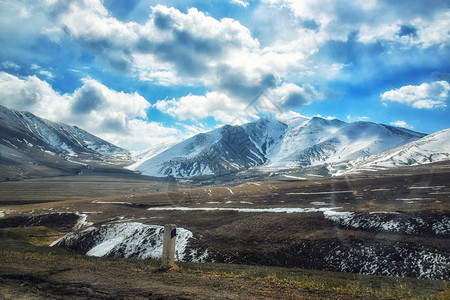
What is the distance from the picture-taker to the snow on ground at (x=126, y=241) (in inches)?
1169

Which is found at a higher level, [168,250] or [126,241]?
[168,250]

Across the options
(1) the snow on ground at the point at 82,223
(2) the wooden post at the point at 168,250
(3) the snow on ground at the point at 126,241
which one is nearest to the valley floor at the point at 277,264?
(2) the wooden post at the point at 168,250

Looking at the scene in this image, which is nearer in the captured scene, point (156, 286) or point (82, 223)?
point (156, 286)

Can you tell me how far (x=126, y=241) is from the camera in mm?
33562

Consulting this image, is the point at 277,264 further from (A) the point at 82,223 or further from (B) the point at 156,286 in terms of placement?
(A) the point at 82,223

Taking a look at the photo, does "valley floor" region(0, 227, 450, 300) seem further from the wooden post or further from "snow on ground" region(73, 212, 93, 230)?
"snow on ground" region(73, 212, 93, 230)

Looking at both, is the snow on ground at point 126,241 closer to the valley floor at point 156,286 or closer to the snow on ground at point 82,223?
the valley floor at point 156,286

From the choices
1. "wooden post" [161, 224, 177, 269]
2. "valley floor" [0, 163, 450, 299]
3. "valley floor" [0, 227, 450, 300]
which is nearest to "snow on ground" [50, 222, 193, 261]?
"valley floor" [0, 163, 450, 299]

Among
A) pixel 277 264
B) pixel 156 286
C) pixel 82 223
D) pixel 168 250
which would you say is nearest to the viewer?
pixel 156 286

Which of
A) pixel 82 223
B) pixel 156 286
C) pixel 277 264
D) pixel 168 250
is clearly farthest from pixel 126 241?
pixel 82 223

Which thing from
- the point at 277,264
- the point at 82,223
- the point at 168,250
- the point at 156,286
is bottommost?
the point at 82,223

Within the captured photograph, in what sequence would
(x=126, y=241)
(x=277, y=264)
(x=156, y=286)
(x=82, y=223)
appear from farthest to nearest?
(x=82, y=223) < (x=126, y=241) < (x=277, y=264) < (x=156, y=286)

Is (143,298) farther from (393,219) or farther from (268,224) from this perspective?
(393,219)

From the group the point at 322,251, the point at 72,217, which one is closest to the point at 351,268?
the point at 322,251
